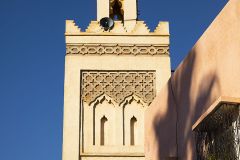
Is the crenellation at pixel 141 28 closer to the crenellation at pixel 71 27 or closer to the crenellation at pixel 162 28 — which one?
the crenellation at pixel 162 28

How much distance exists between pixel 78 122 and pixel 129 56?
81.5 inches

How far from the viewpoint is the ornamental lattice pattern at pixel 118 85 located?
44.4 ft

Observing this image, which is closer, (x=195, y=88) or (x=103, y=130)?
(x=195, y=88)

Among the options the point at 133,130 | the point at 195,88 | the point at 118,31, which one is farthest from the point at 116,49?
the point at 195,88

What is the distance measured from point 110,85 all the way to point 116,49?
98 cm

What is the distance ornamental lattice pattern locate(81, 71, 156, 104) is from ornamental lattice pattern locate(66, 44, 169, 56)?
516 mm

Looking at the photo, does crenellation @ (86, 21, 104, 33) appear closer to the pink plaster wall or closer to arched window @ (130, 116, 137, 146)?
arched window @ (130, 116, 137, 146)

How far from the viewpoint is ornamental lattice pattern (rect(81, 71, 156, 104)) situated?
13531 mm

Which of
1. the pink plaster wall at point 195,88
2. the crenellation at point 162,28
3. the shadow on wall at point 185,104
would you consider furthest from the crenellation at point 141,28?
the shadow on wall at point 185,104

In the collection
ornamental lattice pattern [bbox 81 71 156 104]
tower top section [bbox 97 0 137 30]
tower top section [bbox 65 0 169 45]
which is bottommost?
ornamental lattice pattern [bbox 81 71 156 104]

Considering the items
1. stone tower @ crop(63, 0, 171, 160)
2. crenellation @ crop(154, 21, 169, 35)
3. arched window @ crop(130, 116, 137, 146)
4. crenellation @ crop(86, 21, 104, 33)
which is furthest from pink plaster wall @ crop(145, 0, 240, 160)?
crenellation @ crop(86, 21, 104, 33)

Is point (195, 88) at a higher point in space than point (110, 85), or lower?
lower

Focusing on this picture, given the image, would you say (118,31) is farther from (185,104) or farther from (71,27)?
(185,104)

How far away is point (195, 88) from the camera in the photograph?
5730 mm
